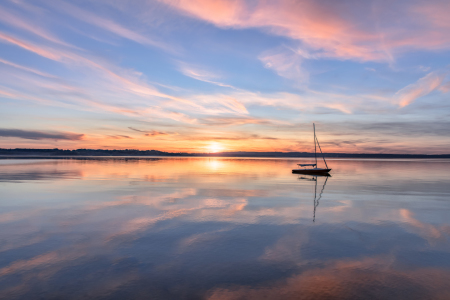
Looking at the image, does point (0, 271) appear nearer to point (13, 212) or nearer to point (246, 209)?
point (13, 212)

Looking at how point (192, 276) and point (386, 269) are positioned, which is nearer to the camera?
point (192, 276)

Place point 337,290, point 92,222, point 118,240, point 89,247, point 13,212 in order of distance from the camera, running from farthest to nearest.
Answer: point 13,212 → point 92,222 → point 118,240 → point 89,247 → point 337,290

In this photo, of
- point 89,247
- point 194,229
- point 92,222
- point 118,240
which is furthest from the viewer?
point 92,222

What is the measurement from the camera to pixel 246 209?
68.3 ft

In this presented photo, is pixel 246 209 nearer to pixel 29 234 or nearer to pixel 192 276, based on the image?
pixel 192 276

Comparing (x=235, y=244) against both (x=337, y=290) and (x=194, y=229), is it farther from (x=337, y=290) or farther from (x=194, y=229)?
(x=337, y=290)

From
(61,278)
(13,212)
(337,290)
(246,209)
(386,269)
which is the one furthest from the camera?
(246,209)

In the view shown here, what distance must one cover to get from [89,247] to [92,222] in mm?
4631

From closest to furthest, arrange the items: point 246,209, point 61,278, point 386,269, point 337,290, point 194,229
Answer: point 337,290
point 61,278
point 386,269
point 194,229
point 246,209

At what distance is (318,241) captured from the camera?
13.6 meters

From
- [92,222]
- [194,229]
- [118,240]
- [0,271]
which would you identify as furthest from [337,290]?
[92,222]

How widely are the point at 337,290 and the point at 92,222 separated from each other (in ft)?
46.2

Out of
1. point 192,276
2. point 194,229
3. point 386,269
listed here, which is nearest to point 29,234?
point 194,229

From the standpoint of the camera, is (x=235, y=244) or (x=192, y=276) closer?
(x=192, y=276)
